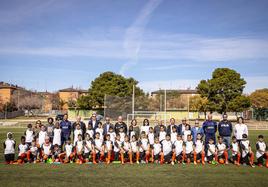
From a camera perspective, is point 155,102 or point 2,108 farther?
point 2,108

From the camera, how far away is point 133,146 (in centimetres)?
1055

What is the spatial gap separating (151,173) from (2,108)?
5559 centimetres

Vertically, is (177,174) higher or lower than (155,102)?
lower

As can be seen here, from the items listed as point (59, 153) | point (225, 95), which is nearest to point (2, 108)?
point (225, 95)

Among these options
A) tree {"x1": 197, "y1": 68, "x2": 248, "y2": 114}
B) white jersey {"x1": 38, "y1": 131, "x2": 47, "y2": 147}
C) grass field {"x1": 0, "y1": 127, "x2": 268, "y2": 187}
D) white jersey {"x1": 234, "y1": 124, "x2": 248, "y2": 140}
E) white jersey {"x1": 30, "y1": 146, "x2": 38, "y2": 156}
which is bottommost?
grass field {"x1": 0, "y1": 127, "x2": 268, "y2": 187}

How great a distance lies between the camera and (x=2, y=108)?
186 feet

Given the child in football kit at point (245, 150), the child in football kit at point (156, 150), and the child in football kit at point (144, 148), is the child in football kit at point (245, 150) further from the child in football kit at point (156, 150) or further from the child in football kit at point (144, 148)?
the child in football kit at point (144, 148)

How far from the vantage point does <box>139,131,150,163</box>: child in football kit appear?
1040 cm

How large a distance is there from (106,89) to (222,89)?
17632 millimetres

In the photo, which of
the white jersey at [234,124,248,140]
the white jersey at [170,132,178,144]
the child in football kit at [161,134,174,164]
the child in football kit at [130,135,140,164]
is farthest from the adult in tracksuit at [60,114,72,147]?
the white jersey at [234,124,248,140]

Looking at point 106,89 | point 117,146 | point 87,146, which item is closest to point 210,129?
point 117,146

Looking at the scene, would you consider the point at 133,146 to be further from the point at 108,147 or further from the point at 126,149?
the point at 108,147

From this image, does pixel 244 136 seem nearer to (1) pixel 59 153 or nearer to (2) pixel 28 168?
(1) pixel 59 153

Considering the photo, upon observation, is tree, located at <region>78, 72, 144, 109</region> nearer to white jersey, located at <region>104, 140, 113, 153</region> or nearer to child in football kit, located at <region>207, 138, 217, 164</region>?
white jersey, located at <region>104, 140, 113, 153</region>
